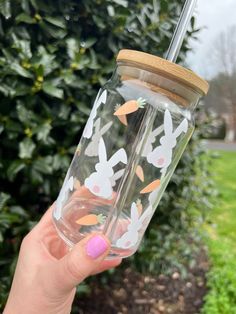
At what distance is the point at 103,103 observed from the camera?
101cm

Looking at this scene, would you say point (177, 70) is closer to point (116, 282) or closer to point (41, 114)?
point (41, 114)

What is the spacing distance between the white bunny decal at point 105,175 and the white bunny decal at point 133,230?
0.07m

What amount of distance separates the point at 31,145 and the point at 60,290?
539 millimetres

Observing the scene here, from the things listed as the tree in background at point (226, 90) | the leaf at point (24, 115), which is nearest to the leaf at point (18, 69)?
the leaf at point (24, 115)

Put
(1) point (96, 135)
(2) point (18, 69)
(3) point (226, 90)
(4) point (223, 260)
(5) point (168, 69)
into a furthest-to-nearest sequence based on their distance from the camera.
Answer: (3) point (226, 90)
(4) point (223, 260)
(2) point (18, 69)
(1) point (96, 135)
(5) point (168, 69)

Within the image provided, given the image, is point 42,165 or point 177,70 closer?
point 177,70

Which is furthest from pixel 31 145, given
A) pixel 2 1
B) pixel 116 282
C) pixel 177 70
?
pixel 116 282

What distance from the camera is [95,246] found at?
2.97ft

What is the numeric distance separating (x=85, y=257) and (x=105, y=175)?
0.18 m

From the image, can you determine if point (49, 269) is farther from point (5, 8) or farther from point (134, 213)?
point (5, 8)

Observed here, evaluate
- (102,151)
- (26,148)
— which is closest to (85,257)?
(102,151)

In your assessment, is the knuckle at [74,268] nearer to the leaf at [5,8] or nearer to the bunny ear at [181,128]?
the bunny ear at [181,128]

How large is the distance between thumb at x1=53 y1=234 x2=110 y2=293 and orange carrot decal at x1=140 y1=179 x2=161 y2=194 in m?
0.15

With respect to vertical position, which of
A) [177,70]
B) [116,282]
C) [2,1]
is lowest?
[116,282]
